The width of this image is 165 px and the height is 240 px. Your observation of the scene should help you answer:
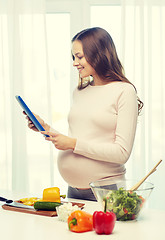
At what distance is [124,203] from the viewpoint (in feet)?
4.78

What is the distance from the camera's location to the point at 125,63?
3637 millimetres

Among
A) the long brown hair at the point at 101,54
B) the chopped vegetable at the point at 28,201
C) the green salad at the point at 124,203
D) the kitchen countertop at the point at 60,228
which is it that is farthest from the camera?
the long brown hair at the point at 101,54

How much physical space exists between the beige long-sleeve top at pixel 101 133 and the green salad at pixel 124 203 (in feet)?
1.45

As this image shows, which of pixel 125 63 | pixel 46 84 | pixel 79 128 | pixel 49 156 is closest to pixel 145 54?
pixel 125 63

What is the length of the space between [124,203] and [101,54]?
90cm

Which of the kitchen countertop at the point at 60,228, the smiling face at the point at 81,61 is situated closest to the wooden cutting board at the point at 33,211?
the kitchen countertop at the point at 60,228

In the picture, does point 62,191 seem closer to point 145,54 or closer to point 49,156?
point 49,156

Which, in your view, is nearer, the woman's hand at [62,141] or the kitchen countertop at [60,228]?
the kitchen countertop at [60,228]

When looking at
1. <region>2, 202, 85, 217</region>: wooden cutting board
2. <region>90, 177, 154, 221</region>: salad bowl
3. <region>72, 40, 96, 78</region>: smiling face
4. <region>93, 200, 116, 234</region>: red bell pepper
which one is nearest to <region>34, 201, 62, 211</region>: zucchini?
<region>2, 202, 85, 217</region>: wooden cutting board

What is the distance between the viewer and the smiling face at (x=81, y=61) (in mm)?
2066

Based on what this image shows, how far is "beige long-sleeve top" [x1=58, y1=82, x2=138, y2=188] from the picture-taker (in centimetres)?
192

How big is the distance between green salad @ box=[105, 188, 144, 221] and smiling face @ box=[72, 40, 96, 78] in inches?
31.3

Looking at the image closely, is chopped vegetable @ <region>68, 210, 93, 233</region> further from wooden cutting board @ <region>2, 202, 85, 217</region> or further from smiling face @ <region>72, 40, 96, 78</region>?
smiling face @ <region>72, 40, 96, 78</region>

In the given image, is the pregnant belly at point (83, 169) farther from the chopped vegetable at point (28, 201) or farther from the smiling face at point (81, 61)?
the smiling face at point (81, 61)
